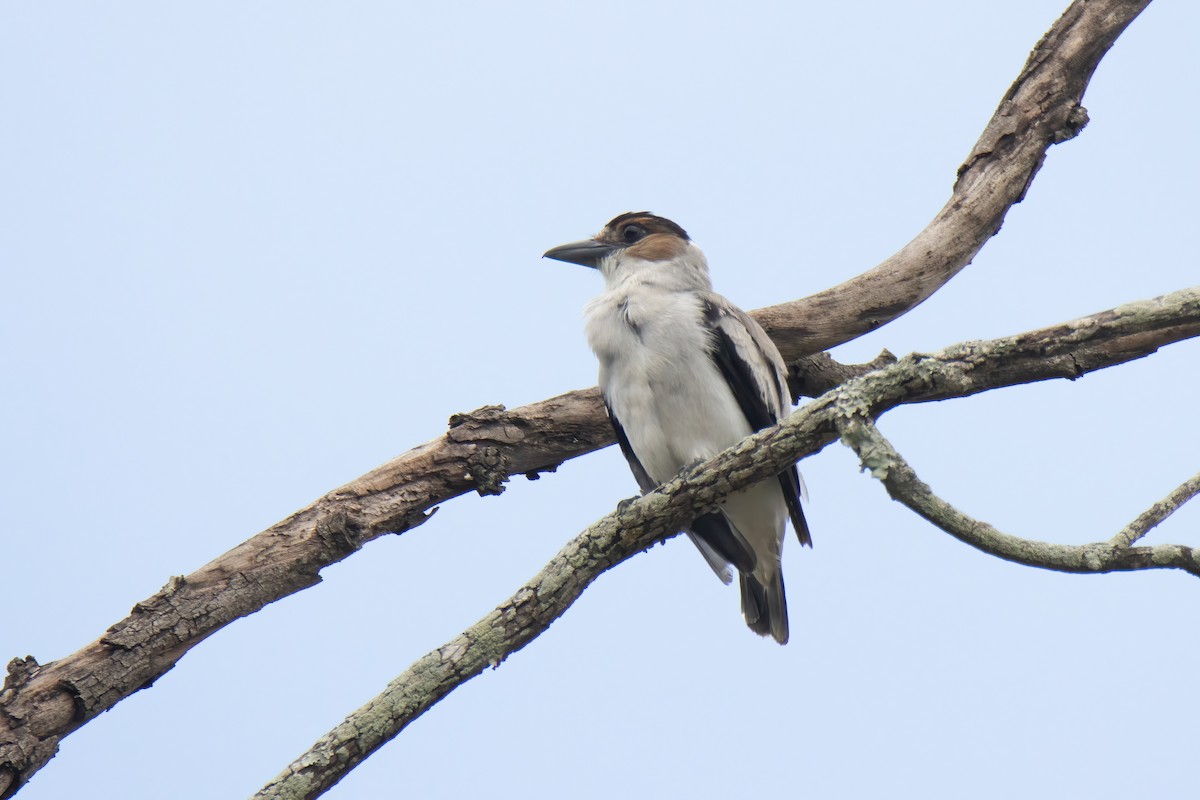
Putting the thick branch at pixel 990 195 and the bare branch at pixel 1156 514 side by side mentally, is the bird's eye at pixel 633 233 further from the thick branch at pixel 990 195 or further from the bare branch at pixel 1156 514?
the bare branch at pixel 1156 514

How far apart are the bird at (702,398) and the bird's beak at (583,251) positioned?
353 millimetres

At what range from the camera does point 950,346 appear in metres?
3.79

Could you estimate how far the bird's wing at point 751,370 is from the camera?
5777 millimetres

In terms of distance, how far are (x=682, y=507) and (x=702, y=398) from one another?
1439mm

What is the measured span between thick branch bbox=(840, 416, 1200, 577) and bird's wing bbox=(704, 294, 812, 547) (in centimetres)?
202

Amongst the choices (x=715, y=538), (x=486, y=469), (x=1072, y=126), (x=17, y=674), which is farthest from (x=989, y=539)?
(x=17, y=674)

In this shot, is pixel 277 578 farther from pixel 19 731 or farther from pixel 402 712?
pixel 402 712

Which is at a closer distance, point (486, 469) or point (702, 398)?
point (702, 398)

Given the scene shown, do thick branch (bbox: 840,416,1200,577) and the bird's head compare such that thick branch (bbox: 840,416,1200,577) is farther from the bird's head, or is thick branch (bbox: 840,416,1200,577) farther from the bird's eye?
the bird's eye

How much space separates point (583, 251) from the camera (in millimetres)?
6801

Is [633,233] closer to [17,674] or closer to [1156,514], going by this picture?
[1156,514]

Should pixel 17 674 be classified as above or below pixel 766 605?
above

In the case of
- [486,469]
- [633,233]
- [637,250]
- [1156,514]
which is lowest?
[1156,514]

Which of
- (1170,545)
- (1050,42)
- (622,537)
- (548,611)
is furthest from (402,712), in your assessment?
(1050,42)
